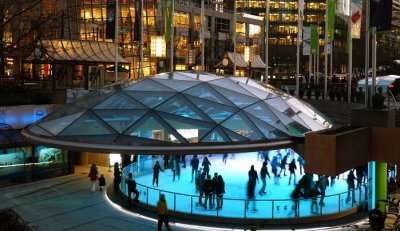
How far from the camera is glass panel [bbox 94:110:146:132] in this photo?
21.4 meters

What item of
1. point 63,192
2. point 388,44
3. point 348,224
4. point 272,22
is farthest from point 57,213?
point 272,22

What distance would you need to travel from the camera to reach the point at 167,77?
26.8 m

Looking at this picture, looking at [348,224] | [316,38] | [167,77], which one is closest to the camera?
[348,224]

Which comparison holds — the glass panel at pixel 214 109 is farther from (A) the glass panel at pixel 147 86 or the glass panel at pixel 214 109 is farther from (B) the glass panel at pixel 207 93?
(A) the glass panel at pixel 147 86

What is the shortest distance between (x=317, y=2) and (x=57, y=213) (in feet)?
467

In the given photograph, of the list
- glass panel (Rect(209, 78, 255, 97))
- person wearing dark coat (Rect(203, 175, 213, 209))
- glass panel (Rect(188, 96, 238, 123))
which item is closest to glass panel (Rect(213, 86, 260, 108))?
glass panel (Rect(209, 78, 255, 97))

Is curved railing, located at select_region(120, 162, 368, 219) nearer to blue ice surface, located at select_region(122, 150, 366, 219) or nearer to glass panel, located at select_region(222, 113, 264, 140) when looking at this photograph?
blue ice surface, located at select_region(122, 150, 366, 219)

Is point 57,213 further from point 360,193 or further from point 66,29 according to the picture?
point 66,29

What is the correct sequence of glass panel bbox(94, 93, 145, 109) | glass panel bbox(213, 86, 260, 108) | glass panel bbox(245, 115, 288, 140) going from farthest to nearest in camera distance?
glass panel bbox(213, 86, 260, 108) → glass panel bbox(94, 93, 145, 109) → glass panel bbox(245, 115, 288, 140)

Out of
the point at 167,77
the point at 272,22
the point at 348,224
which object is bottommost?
the point at 348,224

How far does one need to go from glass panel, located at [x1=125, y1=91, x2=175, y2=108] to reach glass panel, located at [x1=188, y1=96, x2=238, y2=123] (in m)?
1.09

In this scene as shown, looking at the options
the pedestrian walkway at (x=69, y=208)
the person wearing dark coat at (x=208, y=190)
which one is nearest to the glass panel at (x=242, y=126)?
the person wearing dark coat at (x=208, y=190)

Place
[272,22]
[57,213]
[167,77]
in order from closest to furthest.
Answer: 1. [57,213]
2. [167,77]
3. [272,22]

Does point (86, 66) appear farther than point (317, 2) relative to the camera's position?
No
